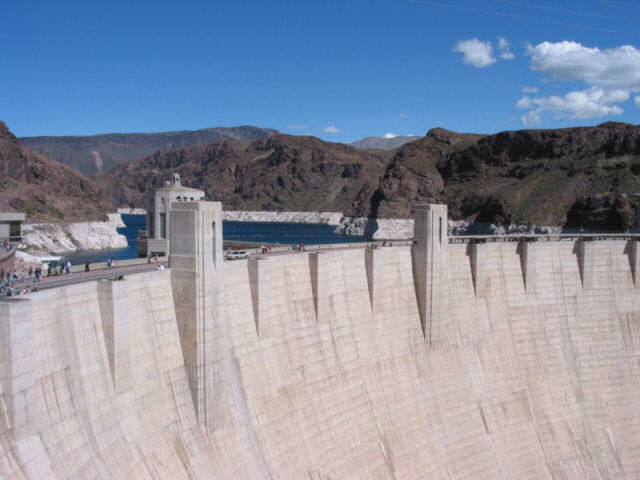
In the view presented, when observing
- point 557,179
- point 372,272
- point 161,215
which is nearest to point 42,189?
point 161,215

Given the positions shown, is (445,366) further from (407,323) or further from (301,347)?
(301,347)

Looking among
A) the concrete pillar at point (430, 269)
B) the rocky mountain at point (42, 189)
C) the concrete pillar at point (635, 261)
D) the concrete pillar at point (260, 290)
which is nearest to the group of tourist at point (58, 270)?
the concrete pillar at point (260, 290)

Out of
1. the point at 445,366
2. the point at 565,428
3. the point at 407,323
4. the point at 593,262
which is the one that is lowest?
the point at 565,428

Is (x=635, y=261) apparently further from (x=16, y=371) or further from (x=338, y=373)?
(x=16, y=371)

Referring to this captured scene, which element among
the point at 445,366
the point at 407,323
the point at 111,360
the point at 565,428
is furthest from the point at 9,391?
the point at 565,428

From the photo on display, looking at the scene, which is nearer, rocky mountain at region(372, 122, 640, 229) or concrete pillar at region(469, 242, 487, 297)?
concrete pillar at region(469, 242, 487, 297)

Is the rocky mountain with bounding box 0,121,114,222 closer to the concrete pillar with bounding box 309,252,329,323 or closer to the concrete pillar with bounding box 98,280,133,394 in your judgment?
the concrete pillar with bounding box 309,252,329,323

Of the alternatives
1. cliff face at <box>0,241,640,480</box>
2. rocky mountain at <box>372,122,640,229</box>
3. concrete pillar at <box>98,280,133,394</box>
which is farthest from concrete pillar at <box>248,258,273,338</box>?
rocky mountain at <box>372,122,640,229</box>

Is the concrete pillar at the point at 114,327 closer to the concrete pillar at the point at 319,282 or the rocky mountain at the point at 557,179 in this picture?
the concrete pillar at the point at 319,282
